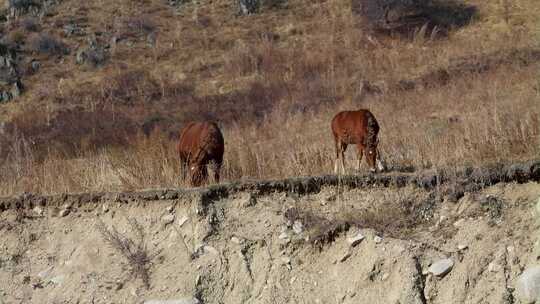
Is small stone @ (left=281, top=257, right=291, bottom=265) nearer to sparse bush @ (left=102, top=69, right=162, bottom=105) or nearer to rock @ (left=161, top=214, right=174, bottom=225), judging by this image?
rock @ (left=161, top=214, right=174, bottom=225)

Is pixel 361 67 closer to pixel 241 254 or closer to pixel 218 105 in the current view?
pixel 218 105

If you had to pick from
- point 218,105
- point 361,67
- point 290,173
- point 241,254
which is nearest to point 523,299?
point 241,254

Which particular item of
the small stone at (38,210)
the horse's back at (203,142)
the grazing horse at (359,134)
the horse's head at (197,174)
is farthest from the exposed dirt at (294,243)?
the grazing horse at (359,134)

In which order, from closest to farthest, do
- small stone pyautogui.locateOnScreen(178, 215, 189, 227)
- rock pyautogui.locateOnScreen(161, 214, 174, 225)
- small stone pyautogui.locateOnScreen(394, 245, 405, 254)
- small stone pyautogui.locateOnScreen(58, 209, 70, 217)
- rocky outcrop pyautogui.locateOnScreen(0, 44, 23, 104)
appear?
small stone pyautogui.locateOnScreen(394, 245, 405, 254), small stone pyautogui.locateOnScreen(178, 215, 189, 227), rock pyautogui.locateOnScreen(161, 214, 174, 225), small stone pyautogui.locateOnScreen(58, 209, 70, 217), rocky outcrop pyautogui.locateOnScreen(0, 44, 23, 104)

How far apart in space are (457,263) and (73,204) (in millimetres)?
4596

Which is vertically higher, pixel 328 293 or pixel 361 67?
pixel 328 293

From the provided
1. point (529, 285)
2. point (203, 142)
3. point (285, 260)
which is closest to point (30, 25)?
point (203, 142)

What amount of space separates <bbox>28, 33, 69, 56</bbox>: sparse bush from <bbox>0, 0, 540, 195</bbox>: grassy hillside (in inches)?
4.3

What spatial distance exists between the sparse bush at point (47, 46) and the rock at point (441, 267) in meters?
33.6

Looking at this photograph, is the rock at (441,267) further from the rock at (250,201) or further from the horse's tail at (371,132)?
the horse's tail at (371,132)

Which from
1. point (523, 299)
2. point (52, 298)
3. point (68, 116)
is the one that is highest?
point (523, 299)

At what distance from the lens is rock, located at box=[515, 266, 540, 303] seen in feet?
21.5

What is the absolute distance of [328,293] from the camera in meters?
7.37

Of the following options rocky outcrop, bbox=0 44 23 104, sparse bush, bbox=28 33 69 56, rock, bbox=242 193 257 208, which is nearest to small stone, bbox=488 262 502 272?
rock, bbox=242 193 257 208
